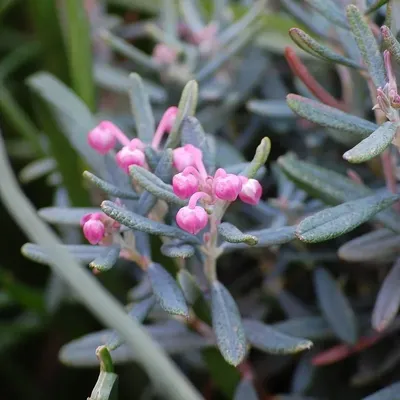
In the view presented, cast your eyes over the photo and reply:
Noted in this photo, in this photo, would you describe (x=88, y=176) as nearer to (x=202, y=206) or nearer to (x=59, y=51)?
(x=202, y=206)

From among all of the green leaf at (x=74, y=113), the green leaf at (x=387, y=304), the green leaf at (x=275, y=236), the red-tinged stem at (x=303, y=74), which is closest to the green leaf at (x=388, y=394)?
the green leaf at (x=387, y=304)

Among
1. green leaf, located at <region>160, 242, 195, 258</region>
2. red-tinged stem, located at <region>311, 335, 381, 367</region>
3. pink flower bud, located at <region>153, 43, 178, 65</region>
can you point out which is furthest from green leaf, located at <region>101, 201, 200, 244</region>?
pink flower bud, located at <region>153, 43, 178, 65</region>

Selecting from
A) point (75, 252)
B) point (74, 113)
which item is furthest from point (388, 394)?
point (74, 113)

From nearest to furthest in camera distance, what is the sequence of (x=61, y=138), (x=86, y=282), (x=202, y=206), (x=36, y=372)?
(x=86, y=282), (x=202, y=206), (x=61, y=138), (x=36, y=372)

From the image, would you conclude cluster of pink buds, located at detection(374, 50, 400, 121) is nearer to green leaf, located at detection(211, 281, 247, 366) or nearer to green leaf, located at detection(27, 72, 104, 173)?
green leaf, located at detection(211, 281, 247, 366)

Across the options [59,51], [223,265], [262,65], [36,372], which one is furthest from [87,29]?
[36,372]

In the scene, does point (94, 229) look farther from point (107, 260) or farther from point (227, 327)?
point (227, 327)

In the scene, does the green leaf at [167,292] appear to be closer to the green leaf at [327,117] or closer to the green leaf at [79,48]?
the green leaf at [327,117]
